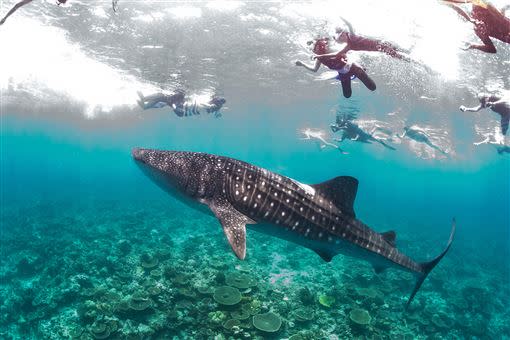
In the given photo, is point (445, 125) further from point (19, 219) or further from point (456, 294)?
point (19, 219)

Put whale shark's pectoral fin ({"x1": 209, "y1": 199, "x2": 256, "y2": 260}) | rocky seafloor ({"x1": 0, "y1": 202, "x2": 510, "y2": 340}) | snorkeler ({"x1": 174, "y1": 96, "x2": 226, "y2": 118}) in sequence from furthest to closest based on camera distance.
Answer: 1. snorkeler ({"x1": 174, "y1": 96, "x2": 226, "y2": 118})
2. rocky seafloor ({"x1": 0, "y1": 202, "x2": 510, "y2": 340})
3. whale shark's pectoral fin ({"x1": 209, "y1": 199, "x2": 256, "y2": 260})

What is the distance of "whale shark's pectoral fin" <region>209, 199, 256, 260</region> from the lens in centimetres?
441

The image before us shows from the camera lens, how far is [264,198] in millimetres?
4918

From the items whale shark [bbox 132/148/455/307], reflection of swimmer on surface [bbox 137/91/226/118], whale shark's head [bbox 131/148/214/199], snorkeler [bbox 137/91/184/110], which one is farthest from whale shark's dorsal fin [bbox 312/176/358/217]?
snorkeler [bbox 137/91/184/110]

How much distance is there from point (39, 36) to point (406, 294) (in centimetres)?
2376

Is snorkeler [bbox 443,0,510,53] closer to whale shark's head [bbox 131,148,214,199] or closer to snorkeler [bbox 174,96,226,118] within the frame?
whale shark's head [bbox 131,148,214,199]

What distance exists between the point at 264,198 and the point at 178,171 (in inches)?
56.5

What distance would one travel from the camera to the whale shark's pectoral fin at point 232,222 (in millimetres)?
4414

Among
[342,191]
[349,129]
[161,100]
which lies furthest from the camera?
[161,100]

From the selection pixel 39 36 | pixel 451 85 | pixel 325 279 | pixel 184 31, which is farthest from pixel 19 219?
pixel 451 85

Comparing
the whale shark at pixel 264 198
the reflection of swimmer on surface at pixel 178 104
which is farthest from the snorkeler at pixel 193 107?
the whale shark at pixel 264 198

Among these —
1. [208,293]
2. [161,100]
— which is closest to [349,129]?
[161,100]

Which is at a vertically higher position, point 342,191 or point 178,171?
point 178,171

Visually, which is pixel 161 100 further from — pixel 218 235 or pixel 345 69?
pixel 345 69
